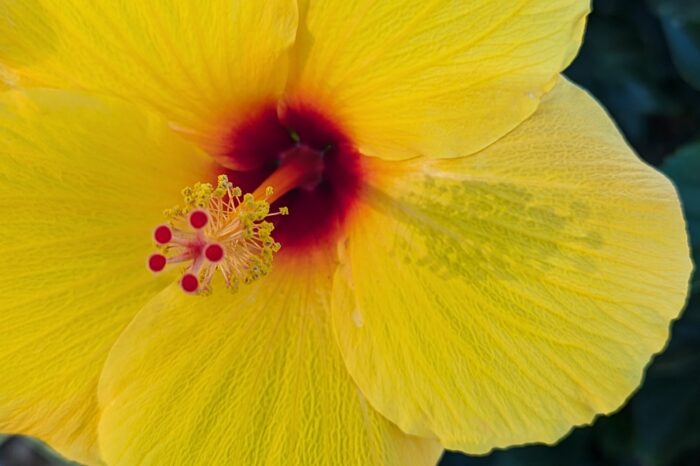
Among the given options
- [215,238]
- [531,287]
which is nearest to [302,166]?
[215,238]

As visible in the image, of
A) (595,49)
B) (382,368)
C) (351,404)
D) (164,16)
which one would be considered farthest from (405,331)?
(595,49)

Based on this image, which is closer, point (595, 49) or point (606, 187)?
point (606, 187)

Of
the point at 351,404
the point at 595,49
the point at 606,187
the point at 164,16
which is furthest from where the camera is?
the point at 595,49

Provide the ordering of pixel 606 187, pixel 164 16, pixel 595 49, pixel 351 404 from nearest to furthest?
pixel 164 16 → pixel 606 187 → pixel 351 404 → pixel 595 49

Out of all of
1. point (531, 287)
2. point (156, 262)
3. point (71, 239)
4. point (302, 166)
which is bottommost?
point (531, 287)

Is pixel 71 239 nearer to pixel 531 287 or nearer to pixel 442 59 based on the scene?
pixel 442 59

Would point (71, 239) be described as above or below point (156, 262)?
above

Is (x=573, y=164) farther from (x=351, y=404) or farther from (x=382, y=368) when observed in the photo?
(x=351, y=404)
